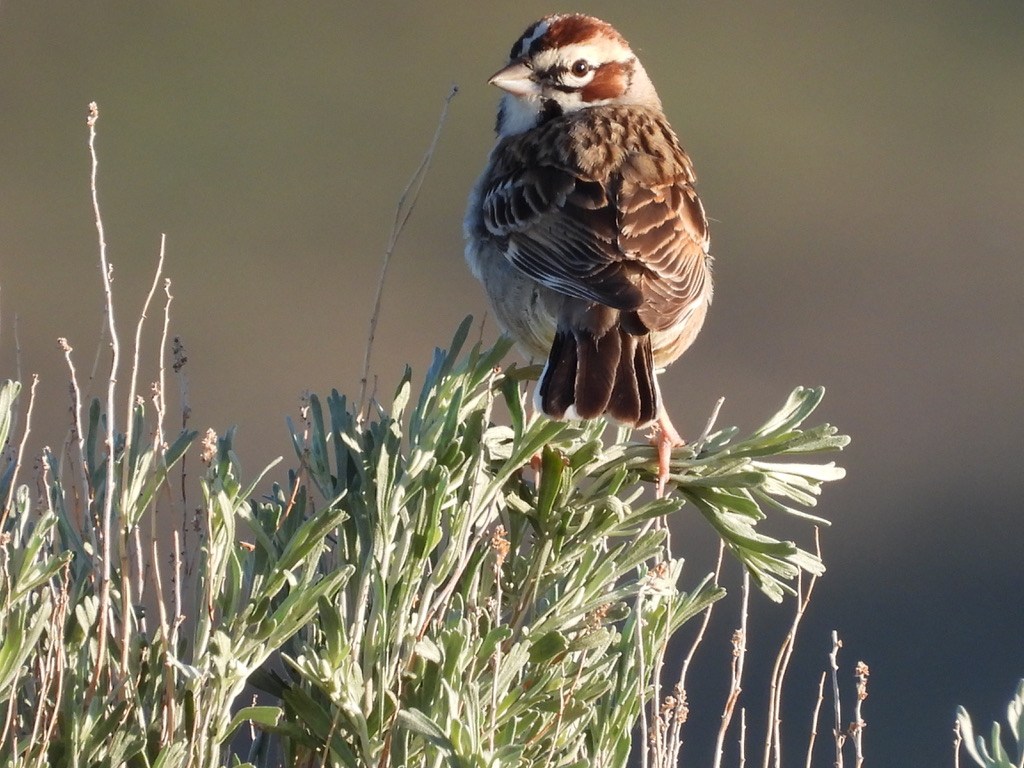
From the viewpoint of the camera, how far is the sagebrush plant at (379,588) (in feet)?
5.32

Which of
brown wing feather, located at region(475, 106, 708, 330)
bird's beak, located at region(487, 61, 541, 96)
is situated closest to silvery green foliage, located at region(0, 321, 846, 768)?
brown wing feather, located at region(475, 106, 708, 330)

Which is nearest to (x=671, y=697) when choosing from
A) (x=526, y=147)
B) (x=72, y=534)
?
(x=72, y=534)

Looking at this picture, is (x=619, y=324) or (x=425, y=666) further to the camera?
(x=619, y=324)

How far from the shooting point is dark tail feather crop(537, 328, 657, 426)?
2.53 meters

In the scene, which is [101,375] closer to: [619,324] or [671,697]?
[619,324]

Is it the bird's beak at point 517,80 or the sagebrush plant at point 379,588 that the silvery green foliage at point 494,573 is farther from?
the bird's beak at point 517,80

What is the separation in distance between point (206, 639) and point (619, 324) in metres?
1.62

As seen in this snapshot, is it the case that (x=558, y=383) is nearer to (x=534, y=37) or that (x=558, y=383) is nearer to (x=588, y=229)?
(x=588, y=229)

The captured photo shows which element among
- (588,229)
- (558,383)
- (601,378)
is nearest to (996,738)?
(558,383)

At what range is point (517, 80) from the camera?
4.06 metres

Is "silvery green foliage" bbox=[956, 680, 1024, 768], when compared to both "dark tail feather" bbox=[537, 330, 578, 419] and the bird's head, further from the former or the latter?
the bird's head

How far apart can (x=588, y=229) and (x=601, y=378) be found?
729 mm

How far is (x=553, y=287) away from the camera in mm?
3205

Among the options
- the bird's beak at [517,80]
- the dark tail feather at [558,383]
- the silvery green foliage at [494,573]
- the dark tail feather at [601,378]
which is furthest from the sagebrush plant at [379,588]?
the bird's beak at [517,80]
